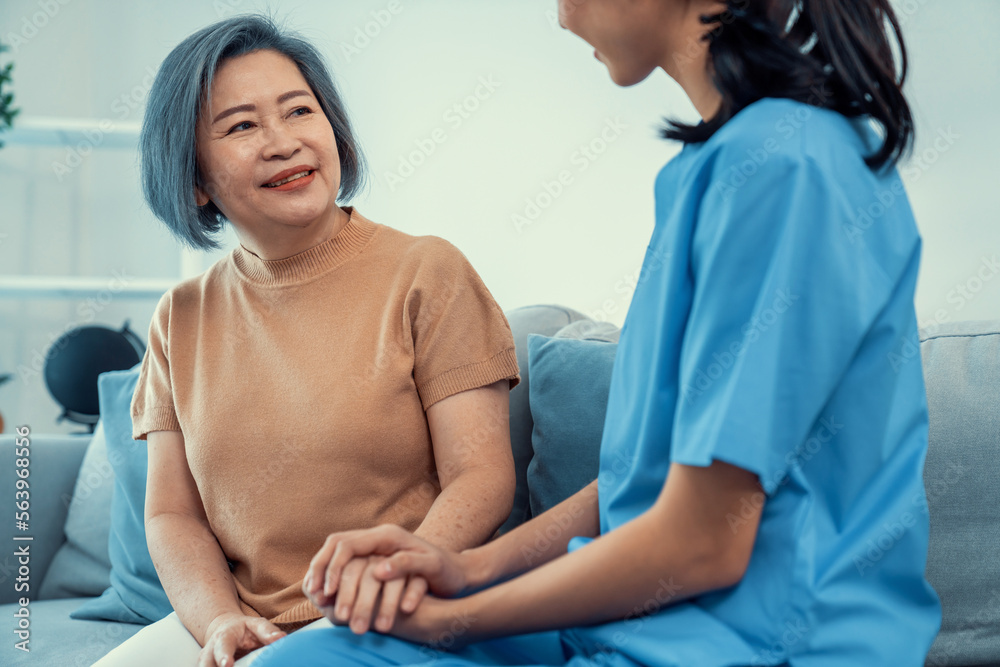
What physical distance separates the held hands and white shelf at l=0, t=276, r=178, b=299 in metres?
2.69

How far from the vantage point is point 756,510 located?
25.1 inches

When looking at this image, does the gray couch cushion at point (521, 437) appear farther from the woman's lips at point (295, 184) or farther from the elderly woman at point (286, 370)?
the woman's lips at point (295, 184)

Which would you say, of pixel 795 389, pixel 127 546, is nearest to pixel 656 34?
pixel 795 389

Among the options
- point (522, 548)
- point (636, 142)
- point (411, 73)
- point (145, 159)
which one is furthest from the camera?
point (411, 73)

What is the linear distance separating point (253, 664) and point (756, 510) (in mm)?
509

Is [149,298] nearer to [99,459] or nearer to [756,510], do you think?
[99,459]

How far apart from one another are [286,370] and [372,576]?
525 millimetres

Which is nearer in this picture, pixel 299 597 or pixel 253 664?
pixel 253 664

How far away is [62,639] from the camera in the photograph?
1.43 meters

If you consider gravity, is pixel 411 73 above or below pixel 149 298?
above

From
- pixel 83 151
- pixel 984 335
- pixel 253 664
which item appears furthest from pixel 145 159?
pixel 83 151

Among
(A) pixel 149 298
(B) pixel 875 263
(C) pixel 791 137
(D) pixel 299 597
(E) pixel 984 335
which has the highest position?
(C) pixel 791 137

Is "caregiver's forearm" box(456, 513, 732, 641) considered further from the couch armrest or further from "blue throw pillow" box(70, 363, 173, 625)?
the couch armrest

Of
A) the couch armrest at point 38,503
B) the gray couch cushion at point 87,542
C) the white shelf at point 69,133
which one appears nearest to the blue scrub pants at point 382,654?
the gray couch cushion at point 87,542
